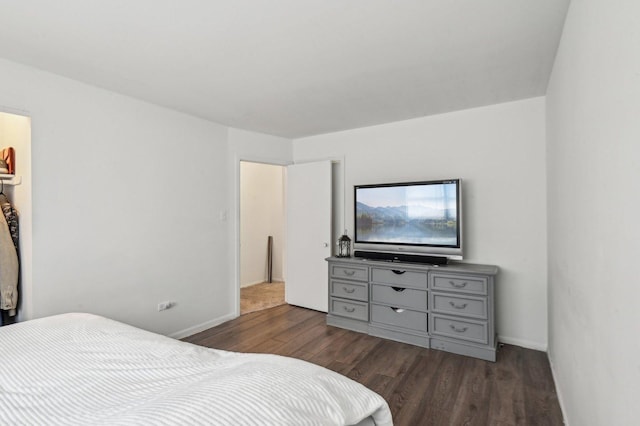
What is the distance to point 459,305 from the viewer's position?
9.55ft

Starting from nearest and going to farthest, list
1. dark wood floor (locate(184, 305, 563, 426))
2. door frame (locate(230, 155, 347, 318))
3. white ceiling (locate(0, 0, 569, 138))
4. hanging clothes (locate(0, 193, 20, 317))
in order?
white ceiling (locate(0, 0, 569, 138)) < dark wood floor (locate(184, 305, 563, 426)) < hanging clothes (locate(0, 193, 20, 317)) < door frame (locate(230, 155, 347, 318))

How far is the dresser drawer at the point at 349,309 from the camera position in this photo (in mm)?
3498

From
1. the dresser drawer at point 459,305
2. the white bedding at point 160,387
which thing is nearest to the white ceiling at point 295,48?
the white bedding at point 160,387

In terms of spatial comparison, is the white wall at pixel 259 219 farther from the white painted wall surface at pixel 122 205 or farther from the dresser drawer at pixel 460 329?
the dresser drawer at pixel 460 329

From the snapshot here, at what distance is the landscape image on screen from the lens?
3193 millimetres

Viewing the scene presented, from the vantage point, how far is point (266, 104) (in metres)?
3.13

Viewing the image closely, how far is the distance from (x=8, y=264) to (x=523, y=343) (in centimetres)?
445

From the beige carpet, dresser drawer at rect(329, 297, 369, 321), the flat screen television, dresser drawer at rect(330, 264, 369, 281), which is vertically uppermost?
the flat screen television

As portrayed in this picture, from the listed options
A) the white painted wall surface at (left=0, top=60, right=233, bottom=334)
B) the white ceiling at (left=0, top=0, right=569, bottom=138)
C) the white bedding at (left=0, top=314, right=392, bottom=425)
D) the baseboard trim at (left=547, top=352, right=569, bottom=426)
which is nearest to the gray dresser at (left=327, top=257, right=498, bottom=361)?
the baseboard trim at (left=547, top=352, right=569, bottom=426)

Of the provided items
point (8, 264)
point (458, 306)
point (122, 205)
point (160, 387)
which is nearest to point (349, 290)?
point (458, 306)

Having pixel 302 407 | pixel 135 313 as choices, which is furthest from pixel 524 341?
pixel 135 313

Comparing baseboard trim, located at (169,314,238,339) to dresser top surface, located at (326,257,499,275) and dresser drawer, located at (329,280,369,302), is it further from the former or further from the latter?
dresser top surface, located at (326,257,499,275)

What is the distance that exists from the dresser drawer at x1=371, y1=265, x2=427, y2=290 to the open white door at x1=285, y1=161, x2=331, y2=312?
0.94m

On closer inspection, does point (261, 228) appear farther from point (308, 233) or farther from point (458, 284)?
point (458, 284)
